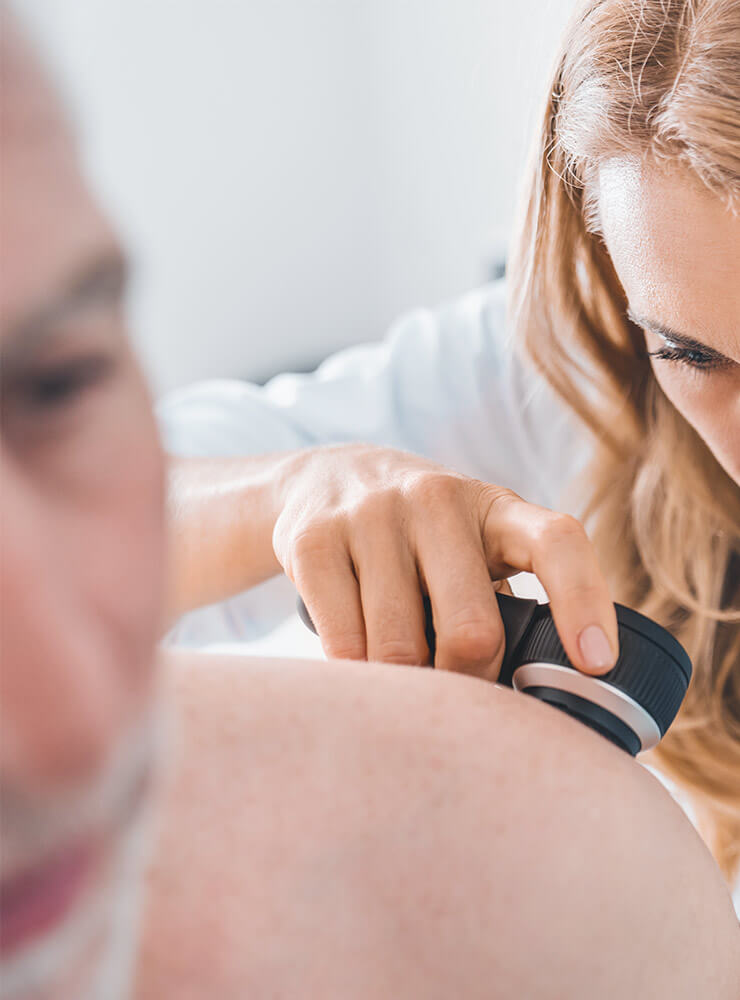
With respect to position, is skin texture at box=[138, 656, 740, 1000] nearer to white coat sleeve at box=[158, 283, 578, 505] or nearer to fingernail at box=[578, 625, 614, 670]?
fingernail at box=[578, 625, 614, 670]

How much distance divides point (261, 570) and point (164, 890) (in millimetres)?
344

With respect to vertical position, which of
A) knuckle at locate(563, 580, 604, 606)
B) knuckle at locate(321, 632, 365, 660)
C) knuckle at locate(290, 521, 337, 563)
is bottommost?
knuckle at locate(321, 632, 365, 660)

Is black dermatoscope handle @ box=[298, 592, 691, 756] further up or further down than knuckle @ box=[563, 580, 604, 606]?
further down

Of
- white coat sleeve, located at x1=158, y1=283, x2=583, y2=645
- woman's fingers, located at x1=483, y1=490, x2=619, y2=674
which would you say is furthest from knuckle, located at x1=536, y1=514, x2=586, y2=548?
white coat sleeve, located at x1=158, y1=283, x2=583, y2=645

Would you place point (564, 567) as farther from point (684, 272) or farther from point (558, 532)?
point (684, 272)

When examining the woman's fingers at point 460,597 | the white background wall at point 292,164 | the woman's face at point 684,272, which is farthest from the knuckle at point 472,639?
the white background wall at point 292,164

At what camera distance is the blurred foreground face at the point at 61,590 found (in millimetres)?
173

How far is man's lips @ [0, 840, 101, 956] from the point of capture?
0.17 metres

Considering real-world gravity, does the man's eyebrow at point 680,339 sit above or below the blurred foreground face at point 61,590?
below

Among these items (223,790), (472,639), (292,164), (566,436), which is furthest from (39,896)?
(292,164)

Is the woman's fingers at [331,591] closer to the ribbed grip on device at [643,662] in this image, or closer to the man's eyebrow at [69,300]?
the ribbed grip on device at [643,662]

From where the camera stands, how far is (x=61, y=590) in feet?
0.61

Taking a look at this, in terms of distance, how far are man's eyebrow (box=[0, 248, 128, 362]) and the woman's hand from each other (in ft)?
0.89

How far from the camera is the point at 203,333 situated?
1.92 metres
